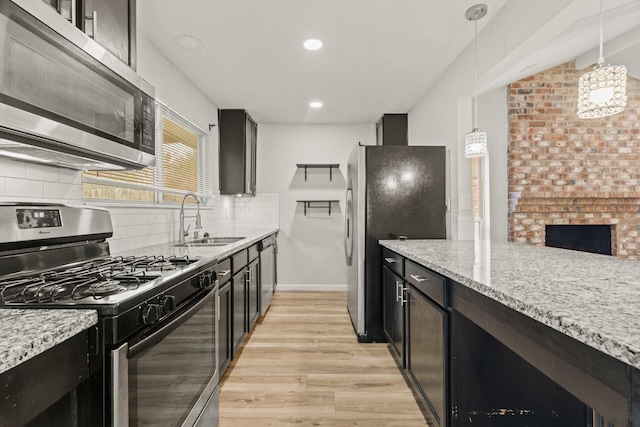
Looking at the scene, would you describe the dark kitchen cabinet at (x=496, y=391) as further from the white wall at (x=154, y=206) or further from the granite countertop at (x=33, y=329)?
the white wall at (x=154, y=206)

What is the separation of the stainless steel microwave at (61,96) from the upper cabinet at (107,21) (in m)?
0.12

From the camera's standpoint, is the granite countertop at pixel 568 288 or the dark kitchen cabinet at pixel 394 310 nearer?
the granite countertop at pixel 568 288

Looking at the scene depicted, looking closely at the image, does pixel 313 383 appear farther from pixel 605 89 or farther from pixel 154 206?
pixel 605 89

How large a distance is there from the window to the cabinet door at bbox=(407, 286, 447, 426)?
6.48ft

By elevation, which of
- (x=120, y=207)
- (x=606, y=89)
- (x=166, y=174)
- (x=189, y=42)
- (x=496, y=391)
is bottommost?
(x=496, y=391)

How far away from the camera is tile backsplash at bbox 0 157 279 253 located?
1414 millimetres

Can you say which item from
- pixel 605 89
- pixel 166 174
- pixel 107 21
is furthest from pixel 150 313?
pixel 605 89

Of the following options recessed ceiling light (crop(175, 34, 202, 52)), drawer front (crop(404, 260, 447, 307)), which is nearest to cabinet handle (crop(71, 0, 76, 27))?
recessed ceiling light (crop(175, 34, 202, 52))

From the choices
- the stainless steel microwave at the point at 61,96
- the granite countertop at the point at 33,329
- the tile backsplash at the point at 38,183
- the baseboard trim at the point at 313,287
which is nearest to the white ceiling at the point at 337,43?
the stainless steel microwave at the point at 61,96

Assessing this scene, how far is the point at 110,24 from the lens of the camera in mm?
1471

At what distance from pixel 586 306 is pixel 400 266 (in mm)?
1492

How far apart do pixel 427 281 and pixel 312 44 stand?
198 centimetres

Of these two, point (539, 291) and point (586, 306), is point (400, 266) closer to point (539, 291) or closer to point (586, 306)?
point (539, 291)

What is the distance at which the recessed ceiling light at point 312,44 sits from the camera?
8.46 feet
